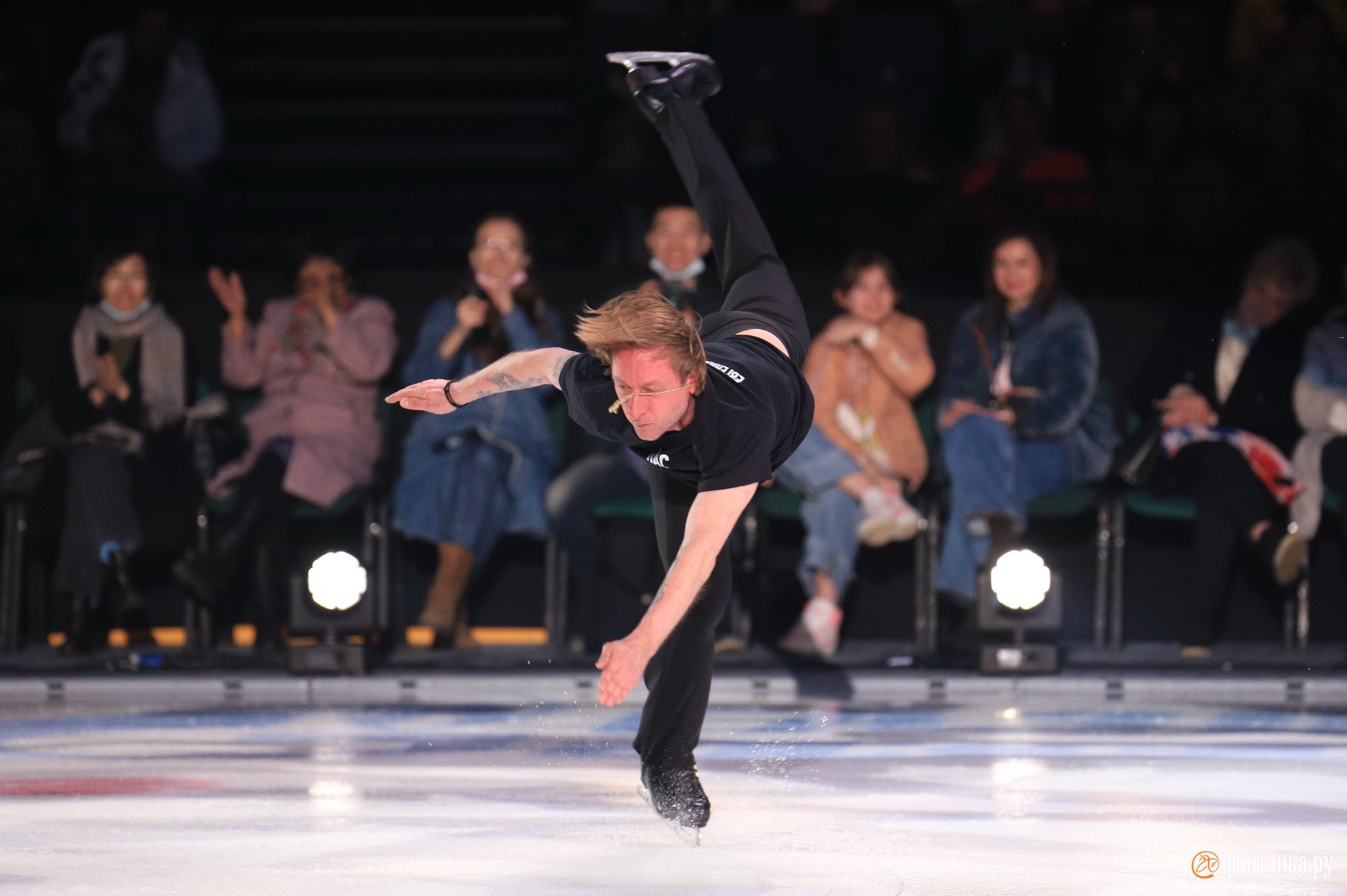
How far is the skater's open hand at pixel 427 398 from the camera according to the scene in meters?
3.62

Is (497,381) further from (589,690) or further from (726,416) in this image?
(589,690)

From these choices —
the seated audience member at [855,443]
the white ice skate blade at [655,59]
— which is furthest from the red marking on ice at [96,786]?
the seated audience member at [855,443]

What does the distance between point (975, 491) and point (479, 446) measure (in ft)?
5.42

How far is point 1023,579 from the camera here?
552 cm

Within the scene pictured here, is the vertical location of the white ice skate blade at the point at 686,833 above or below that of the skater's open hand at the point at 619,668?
below

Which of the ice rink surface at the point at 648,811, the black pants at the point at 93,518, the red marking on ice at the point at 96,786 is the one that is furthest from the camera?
the black pants at the point at 93,518

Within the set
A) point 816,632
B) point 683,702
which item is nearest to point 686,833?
point 683,702

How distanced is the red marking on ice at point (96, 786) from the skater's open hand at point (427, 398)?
3.71ft

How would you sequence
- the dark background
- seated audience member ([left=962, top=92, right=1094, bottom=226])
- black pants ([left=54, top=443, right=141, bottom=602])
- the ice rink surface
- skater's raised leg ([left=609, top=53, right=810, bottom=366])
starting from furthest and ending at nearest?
seated audience member ([left=962, top=92, right=1094, bottom=226]) → the dark background → black pants ([left=54, top=443, right=141, bottom=602]) → skater's raised leg ([left=609, top=53, right=810, bottom=366]) → the ice rink surface

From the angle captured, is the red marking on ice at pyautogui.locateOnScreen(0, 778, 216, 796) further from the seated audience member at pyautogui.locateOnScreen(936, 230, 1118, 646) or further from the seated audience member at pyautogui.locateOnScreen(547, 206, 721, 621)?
the seated audience member at pyautogui.locateOnScreen(936, 230, 1118, 646)

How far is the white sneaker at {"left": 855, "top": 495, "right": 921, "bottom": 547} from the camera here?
5.65 metres

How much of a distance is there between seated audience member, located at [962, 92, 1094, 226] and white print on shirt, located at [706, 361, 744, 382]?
3571 mm

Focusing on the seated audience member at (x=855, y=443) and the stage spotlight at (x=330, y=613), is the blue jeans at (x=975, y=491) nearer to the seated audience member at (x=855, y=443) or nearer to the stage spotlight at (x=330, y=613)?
the seated audience member at (x=855, y=443)

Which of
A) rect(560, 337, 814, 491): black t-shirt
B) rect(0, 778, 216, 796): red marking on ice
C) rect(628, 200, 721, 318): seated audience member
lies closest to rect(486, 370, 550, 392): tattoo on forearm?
rect(560, 337, 814, 491): black t-shirt
